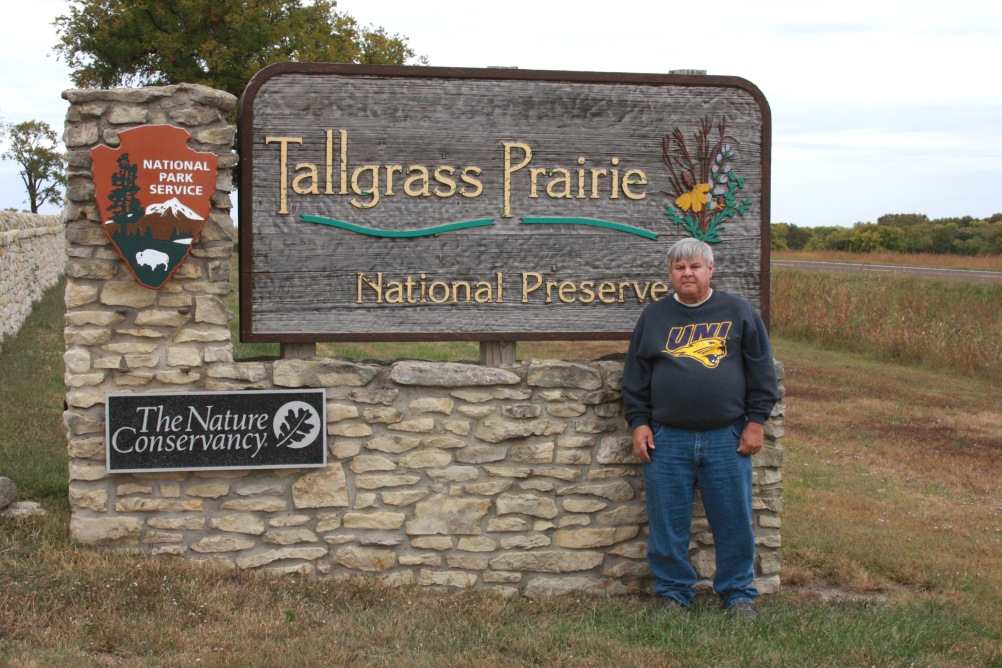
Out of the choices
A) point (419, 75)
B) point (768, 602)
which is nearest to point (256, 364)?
point (419, 75)

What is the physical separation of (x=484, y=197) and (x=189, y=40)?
18.7 metres

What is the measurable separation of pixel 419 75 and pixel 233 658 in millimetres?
2904

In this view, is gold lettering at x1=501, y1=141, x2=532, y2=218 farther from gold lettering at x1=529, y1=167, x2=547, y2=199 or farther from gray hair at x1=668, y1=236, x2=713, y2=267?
gray hair at x1=668, y1=236, x2=713, y2=267

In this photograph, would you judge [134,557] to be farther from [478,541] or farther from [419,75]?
[419,75]

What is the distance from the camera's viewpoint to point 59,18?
74.0 feet

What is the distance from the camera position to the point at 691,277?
4.69 m

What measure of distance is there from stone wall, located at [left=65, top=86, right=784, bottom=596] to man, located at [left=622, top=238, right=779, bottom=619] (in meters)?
0.35

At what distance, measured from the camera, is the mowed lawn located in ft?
13.3

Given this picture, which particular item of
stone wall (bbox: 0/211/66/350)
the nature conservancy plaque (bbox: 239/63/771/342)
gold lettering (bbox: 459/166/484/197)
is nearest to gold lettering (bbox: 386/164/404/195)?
the nature conservancy plaque (bbox: 239/63/771/342)

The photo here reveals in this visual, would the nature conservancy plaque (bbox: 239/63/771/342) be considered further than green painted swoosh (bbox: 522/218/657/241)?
No

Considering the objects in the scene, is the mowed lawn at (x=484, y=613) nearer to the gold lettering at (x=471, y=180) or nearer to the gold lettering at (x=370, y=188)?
the gold lettering at (x=370, y=188)

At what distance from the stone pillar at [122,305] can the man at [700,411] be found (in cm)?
212

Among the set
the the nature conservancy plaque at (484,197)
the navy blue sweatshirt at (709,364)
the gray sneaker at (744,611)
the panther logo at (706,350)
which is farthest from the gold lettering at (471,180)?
the gray sneaker at (744,611)

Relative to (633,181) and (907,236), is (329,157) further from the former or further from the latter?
(907,236)
